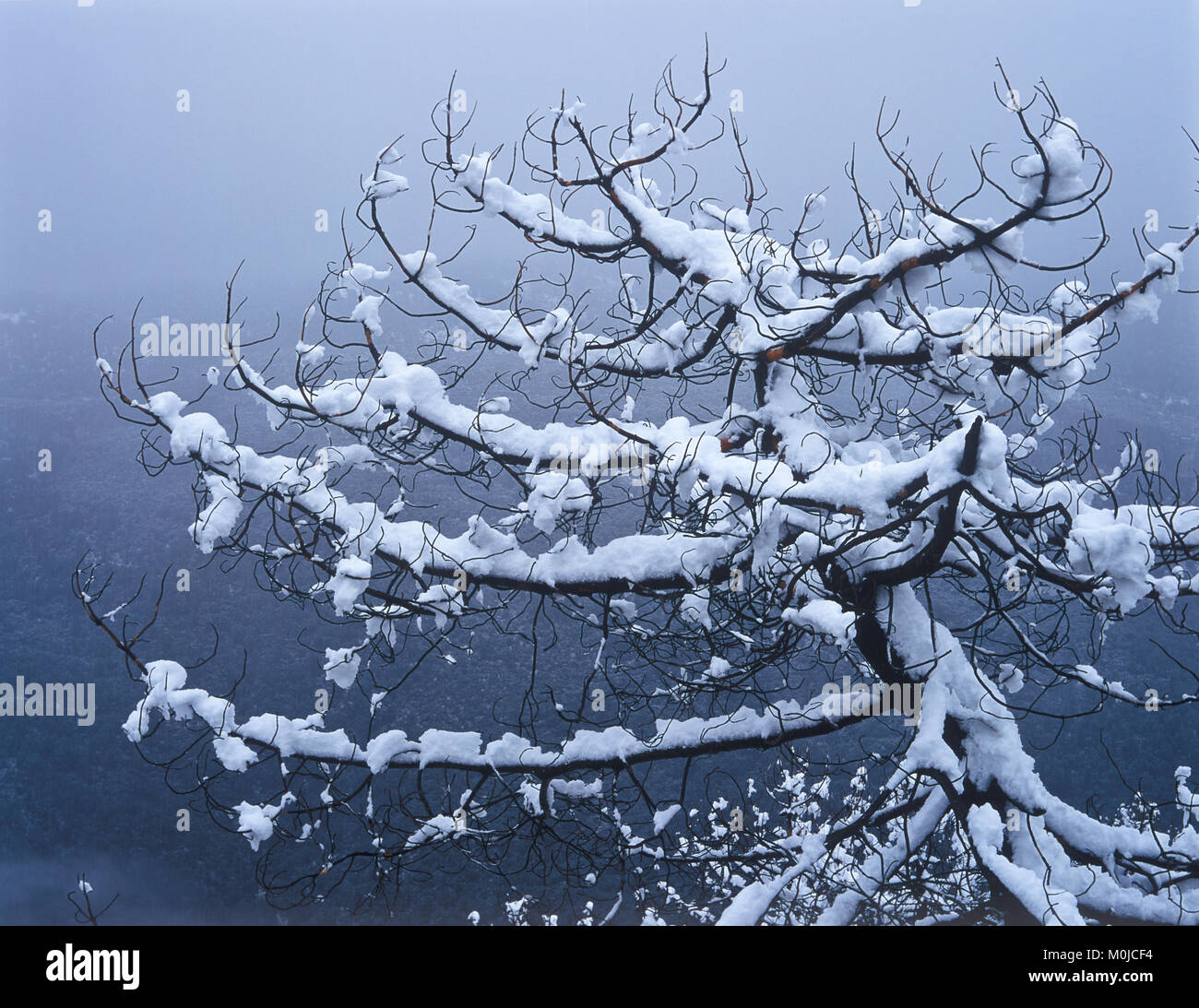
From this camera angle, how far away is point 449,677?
24.9 meters

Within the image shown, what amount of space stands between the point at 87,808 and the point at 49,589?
10.1 meters

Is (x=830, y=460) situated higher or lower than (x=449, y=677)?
lower

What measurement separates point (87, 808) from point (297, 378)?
2358 centimetres

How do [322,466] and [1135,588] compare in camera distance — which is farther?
[322,466]

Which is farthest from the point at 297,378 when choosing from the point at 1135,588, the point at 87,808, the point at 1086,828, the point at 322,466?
the point at 87,808

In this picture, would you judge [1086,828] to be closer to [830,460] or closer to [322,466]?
[830,460]

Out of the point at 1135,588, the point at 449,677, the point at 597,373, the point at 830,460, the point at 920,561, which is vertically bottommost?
the point at 1135,588

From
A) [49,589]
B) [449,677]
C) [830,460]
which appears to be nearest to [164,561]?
[49,589]
